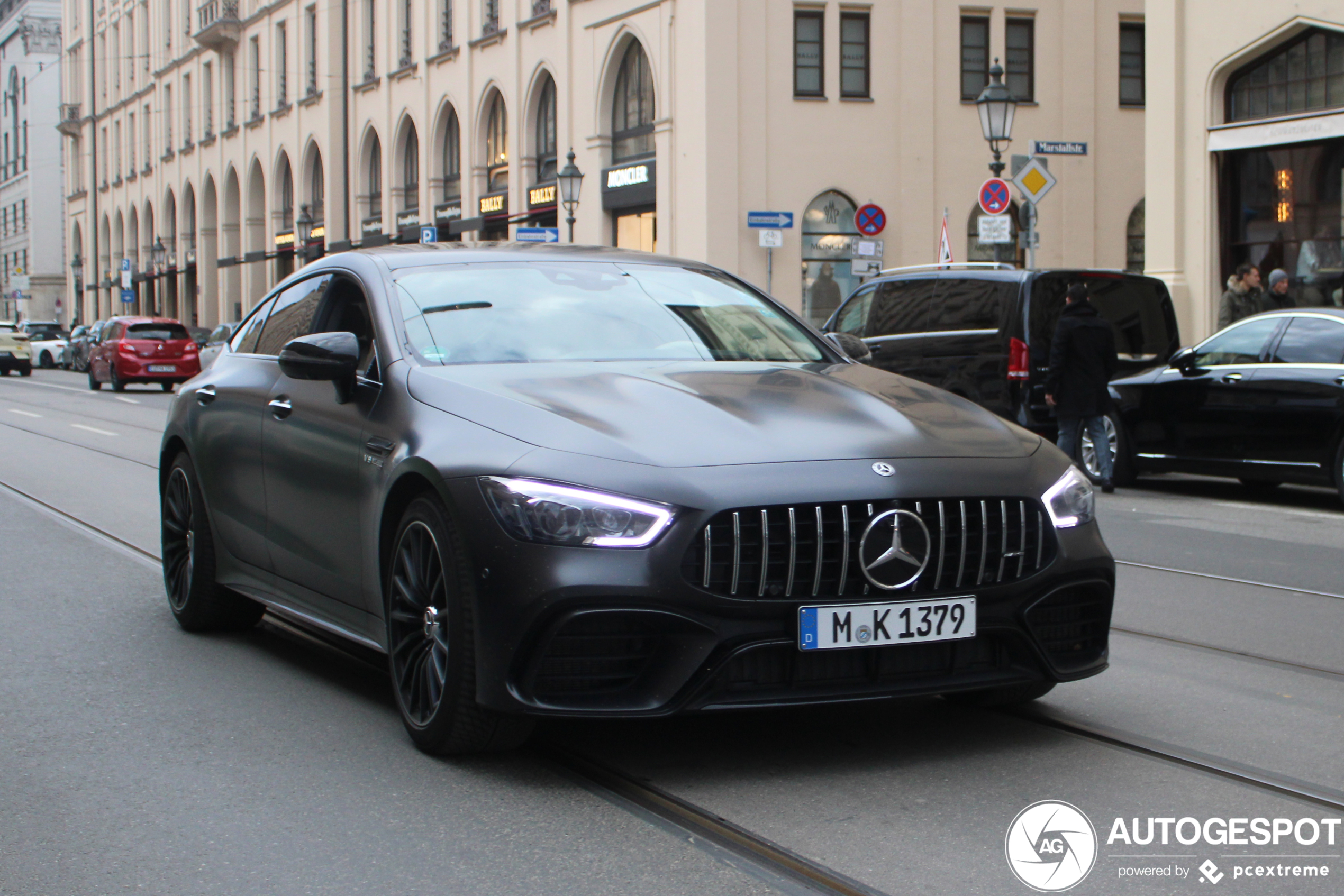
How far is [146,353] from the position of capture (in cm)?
3628

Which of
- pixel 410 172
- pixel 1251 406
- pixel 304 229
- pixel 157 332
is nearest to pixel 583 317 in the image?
pixel 1251 406

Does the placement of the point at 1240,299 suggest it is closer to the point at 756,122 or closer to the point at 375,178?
the point at 756,122

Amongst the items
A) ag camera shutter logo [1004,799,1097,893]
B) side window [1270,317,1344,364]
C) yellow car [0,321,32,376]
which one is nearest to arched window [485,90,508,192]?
yellow car [0,321,32,376]

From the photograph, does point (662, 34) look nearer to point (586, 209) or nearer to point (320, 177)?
point (586, 209)

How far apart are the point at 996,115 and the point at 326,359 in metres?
16.5

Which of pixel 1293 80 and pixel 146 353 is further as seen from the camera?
pixel 146 353

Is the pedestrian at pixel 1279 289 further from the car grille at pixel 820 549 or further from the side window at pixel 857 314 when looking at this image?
the car grille at pixel 820 549

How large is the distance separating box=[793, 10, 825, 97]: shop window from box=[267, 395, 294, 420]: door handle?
2793 cm

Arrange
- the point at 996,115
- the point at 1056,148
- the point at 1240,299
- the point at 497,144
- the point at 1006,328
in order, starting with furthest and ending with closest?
1. the point at 497,144
2. the point at 996,115
3. the point at 1056,148
4. the point at 1240,299
5. the point at 1006,328

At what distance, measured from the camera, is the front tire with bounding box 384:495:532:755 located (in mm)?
4391

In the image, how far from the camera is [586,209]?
36.4m

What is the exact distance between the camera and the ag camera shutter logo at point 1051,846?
11.8 ft

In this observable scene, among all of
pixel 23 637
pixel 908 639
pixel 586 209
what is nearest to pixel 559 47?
pixel 586 209

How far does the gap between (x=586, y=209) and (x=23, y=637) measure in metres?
30.3
